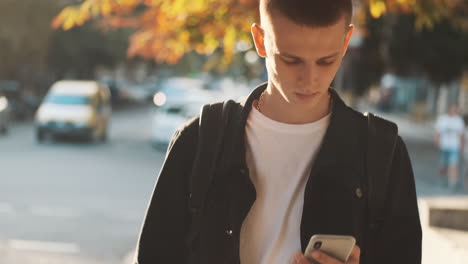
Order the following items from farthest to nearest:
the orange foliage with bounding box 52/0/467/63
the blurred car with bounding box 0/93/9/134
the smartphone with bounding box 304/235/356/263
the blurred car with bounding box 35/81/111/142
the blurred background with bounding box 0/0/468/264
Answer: the blurred car with bounding box 0/93/9/134 → the blurred car with bounding box 35/81/111/142 → the blurred background with bounding box 0/0/468/264 → the orange foliage with bounding box 52/0/467/63 → the smartphone with bounding box 304/235/356/263

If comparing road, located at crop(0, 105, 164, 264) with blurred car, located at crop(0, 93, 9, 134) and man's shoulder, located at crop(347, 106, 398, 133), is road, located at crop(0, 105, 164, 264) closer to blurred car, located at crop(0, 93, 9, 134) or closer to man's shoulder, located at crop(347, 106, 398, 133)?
blurred car, located at crop(0, 93, 9, 134)

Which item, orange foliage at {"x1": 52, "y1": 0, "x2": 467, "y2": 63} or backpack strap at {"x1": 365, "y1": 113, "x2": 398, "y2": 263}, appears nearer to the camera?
backpack strap at {"x1": 365, "y1": 113, "x2": 398, "y2": 263}

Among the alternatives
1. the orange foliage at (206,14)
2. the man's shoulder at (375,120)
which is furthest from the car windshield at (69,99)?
the man's shoulder at (375,120)

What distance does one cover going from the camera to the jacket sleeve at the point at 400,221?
1.80m

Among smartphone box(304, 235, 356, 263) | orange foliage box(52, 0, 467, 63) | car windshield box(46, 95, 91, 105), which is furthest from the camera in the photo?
car windshield box(46, 95, 91, 105)

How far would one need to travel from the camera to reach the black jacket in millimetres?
1770

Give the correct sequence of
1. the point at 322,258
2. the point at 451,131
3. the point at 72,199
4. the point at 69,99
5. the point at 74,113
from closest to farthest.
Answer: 1. the point at 322,258
2. the point at 72,199
3. the point at 451,131
4. the point at 74,113
5. the point at 69,99

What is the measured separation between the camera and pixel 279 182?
1.83m

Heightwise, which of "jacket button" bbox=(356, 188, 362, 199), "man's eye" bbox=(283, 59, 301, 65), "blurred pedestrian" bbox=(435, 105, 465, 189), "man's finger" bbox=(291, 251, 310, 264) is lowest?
"blurred pedestrian" bbox=(435, 105, 465, 189)

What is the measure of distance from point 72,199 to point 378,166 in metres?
10.5

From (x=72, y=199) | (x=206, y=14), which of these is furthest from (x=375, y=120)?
(x=72, y=199)

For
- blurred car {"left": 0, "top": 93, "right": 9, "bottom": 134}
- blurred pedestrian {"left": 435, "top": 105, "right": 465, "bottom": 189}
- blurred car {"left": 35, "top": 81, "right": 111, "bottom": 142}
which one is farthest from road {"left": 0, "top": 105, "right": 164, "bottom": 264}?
blurred pedestrian {"left": 435, "top": 105, "right": 465, "bottom": 189}

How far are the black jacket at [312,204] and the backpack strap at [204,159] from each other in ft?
0.06

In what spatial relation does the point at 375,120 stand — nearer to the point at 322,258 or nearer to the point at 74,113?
the point at 322,258
